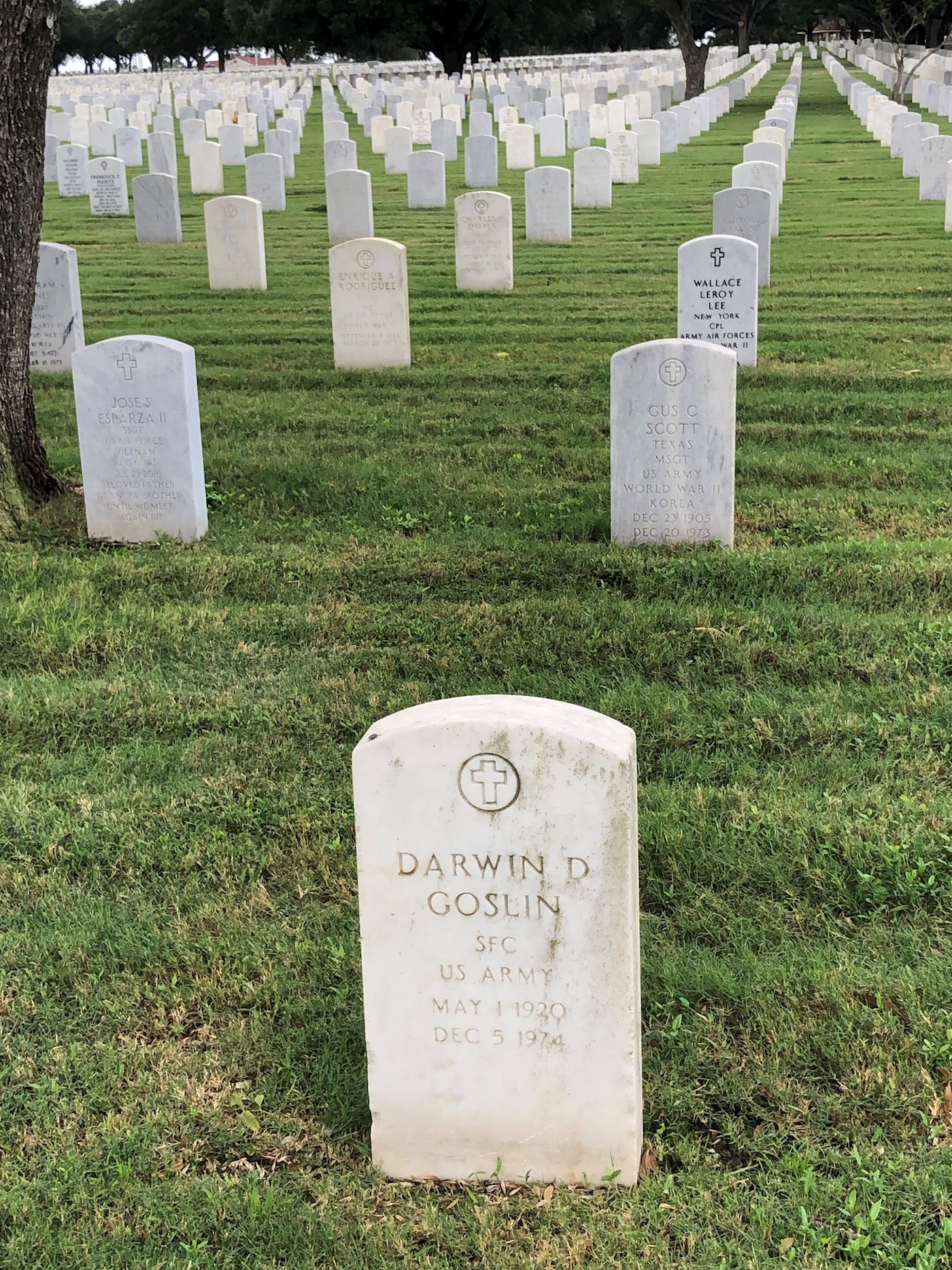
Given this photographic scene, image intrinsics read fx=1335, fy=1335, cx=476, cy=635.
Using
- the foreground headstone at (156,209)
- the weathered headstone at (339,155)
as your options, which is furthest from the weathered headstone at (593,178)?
the foreground headstone at (156,209)

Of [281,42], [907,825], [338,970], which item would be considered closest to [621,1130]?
[338,970]

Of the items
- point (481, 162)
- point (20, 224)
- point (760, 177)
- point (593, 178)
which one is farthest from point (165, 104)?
point (20, 224)

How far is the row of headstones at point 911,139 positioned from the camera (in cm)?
1983

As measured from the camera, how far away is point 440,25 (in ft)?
168

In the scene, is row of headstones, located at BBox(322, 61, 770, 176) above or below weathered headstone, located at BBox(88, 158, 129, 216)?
above

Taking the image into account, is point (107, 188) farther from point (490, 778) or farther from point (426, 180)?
point (490, 778)

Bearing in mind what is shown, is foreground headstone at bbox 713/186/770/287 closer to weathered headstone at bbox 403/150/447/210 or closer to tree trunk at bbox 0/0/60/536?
tree trunk at bbox 0/0/60/536

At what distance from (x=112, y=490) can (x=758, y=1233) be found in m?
5.45

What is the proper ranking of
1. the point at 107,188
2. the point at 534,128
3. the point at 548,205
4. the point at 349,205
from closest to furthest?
the point at 548,205
the point at 349,205
the point at 107,188
the point at 534,128

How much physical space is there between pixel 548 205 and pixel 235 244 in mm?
4406

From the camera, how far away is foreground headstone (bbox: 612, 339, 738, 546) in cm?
655

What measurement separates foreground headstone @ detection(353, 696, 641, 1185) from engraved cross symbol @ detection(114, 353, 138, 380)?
4.56 meters

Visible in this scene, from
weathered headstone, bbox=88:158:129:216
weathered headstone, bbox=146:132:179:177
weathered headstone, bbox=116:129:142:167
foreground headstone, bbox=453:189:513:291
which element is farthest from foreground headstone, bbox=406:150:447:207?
weathered headstone, bbox=116:129:142:167

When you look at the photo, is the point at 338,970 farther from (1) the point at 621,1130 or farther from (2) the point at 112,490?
(2) the point at 112,490
